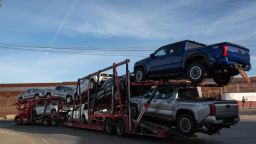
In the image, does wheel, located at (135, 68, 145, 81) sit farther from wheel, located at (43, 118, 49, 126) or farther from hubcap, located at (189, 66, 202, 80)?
wheel, located at (43, 118, 49, 126)

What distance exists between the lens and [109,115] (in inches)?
698

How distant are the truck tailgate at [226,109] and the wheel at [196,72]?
4.20ft

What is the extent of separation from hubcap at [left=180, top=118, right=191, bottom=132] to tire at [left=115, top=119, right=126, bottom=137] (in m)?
3.63

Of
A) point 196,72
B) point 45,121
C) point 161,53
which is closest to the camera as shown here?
point 196,72

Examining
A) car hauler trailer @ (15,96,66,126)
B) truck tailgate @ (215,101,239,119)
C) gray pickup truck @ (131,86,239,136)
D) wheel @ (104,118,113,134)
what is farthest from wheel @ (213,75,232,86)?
car hauler trailer @ (15,96,66,126)

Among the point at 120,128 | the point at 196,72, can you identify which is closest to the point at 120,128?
the point at 120,128

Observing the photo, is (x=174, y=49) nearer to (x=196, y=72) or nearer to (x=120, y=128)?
(x=196, y=72)

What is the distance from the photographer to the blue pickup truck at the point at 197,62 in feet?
44.5

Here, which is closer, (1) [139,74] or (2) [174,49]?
(2) [174,49]

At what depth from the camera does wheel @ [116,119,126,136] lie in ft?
54.7

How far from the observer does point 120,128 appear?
16891mm

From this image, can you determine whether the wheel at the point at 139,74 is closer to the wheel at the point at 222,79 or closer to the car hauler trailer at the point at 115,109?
the car hauler trailer at the point at 115,109

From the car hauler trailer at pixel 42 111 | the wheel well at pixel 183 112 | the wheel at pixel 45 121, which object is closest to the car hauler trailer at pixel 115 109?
Answer: the wheel well at pixel 183 112

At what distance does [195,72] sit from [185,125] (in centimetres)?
197
